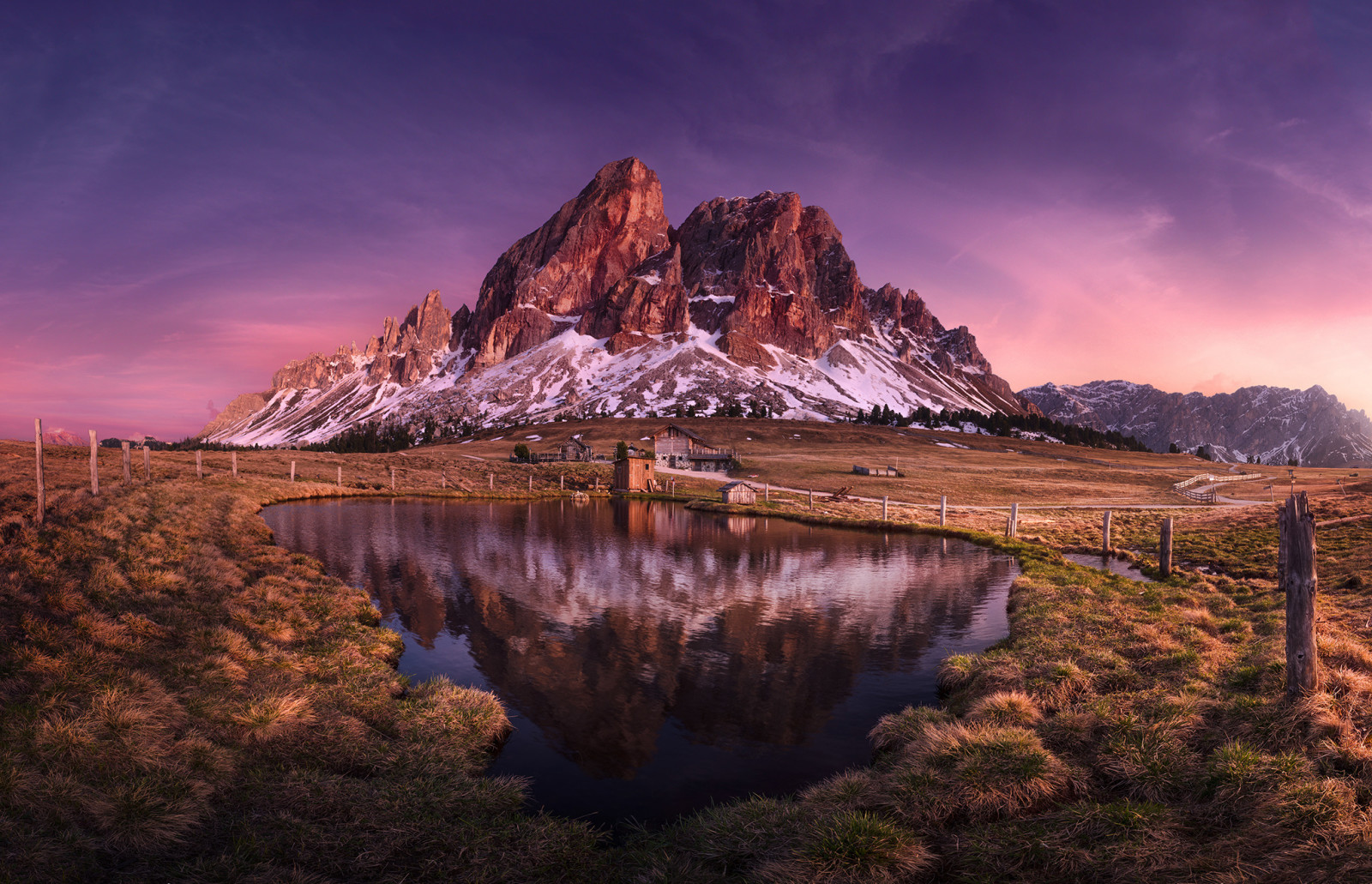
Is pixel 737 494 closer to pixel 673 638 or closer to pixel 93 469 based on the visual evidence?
pixel 673 638

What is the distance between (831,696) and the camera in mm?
14836

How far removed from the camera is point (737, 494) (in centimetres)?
6191

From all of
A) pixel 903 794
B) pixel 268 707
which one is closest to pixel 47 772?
pixel 268 707

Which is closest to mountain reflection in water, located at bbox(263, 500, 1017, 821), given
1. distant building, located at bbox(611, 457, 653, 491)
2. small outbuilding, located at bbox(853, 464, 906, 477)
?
distant building, located at bbox(611, 457, 653, 491)

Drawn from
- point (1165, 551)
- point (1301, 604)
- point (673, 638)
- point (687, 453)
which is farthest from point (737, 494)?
point (1301, 604)

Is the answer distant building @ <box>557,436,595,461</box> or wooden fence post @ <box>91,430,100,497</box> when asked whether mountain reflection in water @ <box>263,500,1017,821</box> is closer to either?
wooden fence post @ <box>91,430,100,497</box>

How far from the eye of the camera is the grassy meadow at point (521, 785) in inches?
269

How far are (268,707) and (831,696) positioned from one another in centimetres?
1127

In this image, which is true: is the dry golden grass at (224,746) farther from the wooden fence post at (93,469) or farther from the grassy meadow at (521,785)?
the wooden fence post at (93,469)

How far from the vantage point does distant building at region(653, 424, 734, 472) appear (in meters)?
103

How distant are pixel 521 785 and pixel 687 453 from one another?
97190 mm

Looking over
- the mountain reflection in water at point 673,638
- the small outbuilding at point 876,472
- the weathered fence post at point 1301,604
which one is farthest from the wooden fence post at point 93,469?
the small outbuilding at point 876,472

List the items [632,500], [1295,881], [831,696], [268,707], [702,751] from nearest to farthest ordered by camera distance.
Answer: [1295,881]
[268,707]
[702,751]
[831,696]
[632,500]

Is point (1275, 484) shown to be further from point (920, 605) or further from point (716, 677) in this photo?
point (716, 677)
